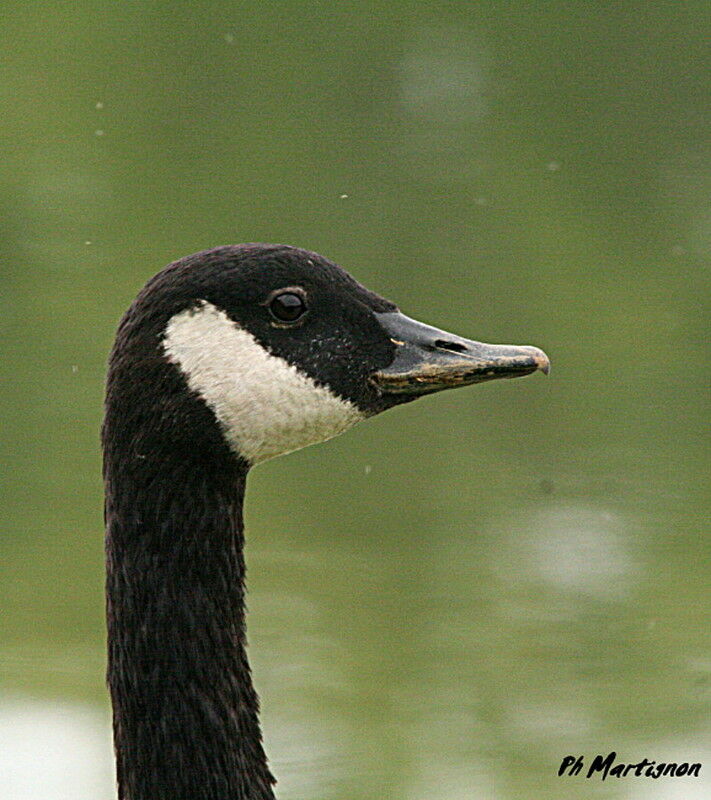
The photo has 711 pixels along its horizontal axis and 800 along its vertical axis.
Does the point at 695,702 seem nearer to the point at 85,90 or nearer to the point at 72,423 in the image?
the point at 72,423

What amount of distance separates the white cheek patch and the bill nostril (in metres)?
0.20

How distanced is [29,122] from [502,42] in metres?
2.55

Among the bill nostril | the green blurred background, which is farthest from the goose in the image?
the green blurred background

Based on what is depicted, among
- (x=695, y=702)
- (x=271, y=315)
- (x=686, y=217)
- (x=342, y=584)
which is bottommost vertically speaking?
(x=695, y=702)

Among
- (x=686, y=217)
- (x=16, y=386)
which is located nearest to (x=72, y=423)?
(x=16, y=386)

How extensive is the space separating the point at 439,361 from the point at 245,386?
1.19 ft

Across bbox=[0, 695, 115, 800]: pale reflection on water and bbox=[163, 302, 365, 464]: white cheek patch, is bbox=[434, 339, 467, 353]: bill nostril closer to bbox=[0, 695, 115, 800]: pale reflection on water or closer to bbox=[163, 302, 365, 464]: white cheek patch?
bbox=[163, 302, 365, 464]: white cheek patch

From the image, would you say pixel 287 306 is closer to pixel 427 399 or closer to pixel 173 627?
pixel 173 627

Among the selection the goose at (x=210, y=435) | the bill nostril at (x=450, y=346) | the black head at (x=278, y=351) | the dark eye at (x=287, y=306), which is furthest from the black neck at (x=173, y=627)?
the bill nostril at (x=450, y=346)

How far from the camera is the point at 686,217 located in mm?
7801

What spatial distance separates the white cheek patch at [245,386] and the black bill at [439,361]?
130mm

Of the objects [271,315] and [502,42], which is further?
[502,42]

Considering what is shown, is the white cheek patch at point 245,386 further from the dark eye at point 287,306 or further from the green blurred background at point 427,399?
the green blurred background at point 427,399

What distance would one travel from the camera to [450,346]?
2.95m
